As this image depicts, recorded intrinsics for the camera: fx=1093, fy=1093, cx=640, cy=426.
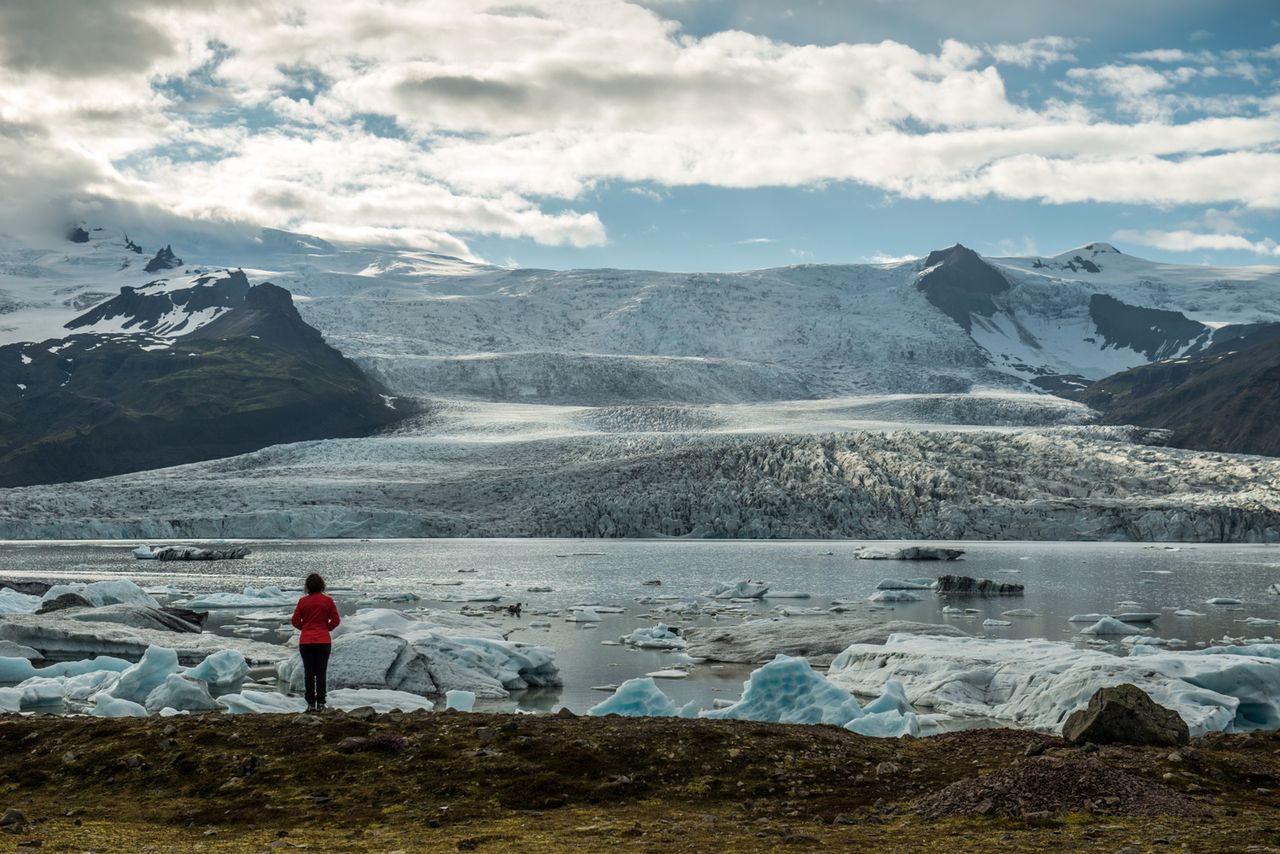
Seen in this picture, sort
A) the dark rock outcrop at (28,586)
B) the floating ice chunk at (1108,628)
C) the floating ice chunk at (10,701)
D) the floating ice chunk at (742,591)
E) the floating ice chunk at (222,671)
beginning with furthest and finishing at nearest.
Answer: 1. the floating ice chunk at (742,591)
2. the dark rock outcrop at (28,586)
3. the floating ice chunk at (1108,628)
4. the floating ice chunk at (222,671)
5. the floating ice chunk at (10,701)

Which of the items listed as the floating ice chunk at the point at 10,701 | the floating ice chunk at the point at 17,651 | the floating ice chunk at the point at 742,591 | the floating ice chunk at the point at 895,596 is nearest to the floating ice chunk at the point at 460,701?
the floating ice chunk at the point at 10,701

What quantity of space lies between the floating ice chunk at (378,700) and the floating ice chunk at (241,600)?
20.3 metres

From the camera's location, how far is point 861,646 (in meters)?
21.3

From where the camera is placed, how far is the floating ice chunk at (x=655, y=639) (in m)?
25.4

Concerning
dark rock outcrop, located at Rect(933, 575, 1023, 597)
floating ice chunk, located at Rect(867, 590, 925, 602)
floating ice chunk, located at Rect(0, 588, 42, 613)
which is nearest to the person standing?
floating ice chunk, located at Rect(0, 588, 42, 613)

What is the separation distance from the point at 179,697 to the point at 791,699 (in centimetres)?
847

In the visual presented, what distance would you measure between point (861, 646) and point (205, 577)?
36.9 metres

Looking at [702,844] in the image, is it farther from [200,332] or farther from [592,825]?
[200,332]

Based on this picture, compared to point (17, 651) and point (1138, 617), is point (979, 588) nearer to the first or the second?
point (1138, 617)

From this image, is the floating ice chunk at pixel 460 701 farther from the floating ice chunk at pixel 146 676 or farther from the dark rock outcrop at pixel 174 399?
the dark rock outcrop at pixel 174 399

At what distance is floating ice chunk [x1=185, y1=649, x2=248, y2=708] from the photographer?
18.1 metres

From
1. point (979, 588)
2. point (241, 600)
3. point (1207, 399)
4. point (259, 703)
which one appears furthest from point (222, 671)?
point (1207, 399)

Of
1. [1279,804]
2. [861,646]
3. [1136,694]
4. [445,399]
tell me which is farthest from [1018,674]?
[445,399]

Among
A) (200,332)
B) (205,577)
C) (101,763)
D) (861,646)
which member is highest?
(200,332)
